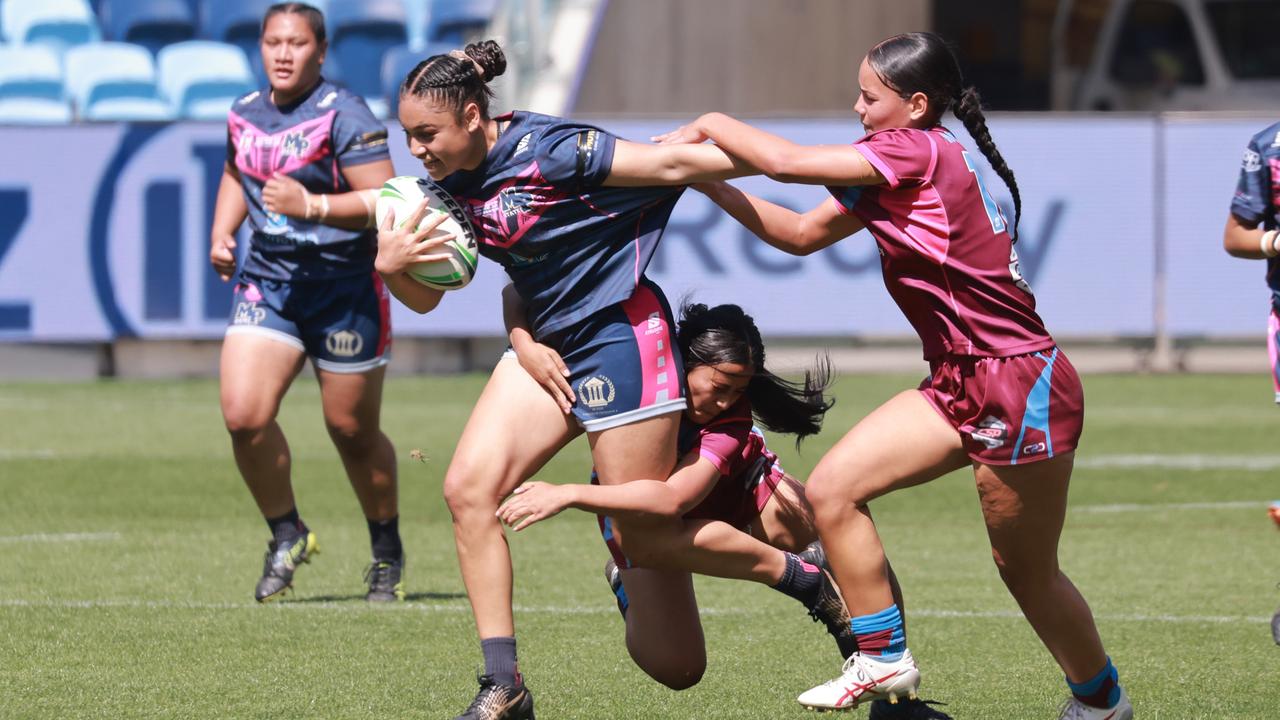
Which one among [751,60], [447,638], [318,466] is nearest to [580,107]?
[751,60]

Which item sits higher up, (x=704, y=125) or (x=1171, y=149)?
(x=704, y=125)

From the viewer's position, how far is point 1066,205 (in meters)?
15.2

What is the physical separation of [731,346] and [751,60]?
16.3 metres

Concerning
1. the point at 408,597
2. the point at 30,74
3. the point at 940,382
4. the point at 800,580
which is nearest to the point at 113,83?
the point at 30,74

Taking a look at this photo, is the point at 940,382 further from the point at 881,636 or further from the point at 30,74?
the point at 30,74

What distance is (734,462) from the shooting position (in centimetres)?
546

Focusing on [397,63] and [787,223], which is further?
[397,63]

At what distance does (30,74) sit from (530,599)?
474 inches

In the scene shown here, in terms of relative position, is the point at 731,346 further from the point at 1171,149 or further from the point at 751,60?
the point at 751,60

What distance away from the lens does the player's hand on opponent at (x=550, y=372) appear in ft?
16.7

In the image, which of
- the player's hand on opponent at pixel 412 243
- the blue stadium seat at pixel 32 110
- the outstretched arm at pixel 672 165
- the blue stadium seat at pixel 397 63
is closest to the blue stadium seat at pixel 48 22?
the blue stadium seat at pixel 32 110

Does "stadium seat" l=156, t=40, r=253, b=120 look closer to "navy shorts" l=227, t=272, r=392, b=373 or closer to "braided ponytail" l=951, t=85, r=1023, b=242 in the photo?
"navy shorts" l=227, t=272, r=392, b=373

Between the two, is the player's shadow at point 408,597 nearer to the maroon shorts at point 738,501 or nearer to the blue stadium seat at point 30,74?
the maroon shorts at point 738,501

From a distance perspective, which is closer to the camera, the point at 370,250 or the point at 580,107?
the point at 370,250
